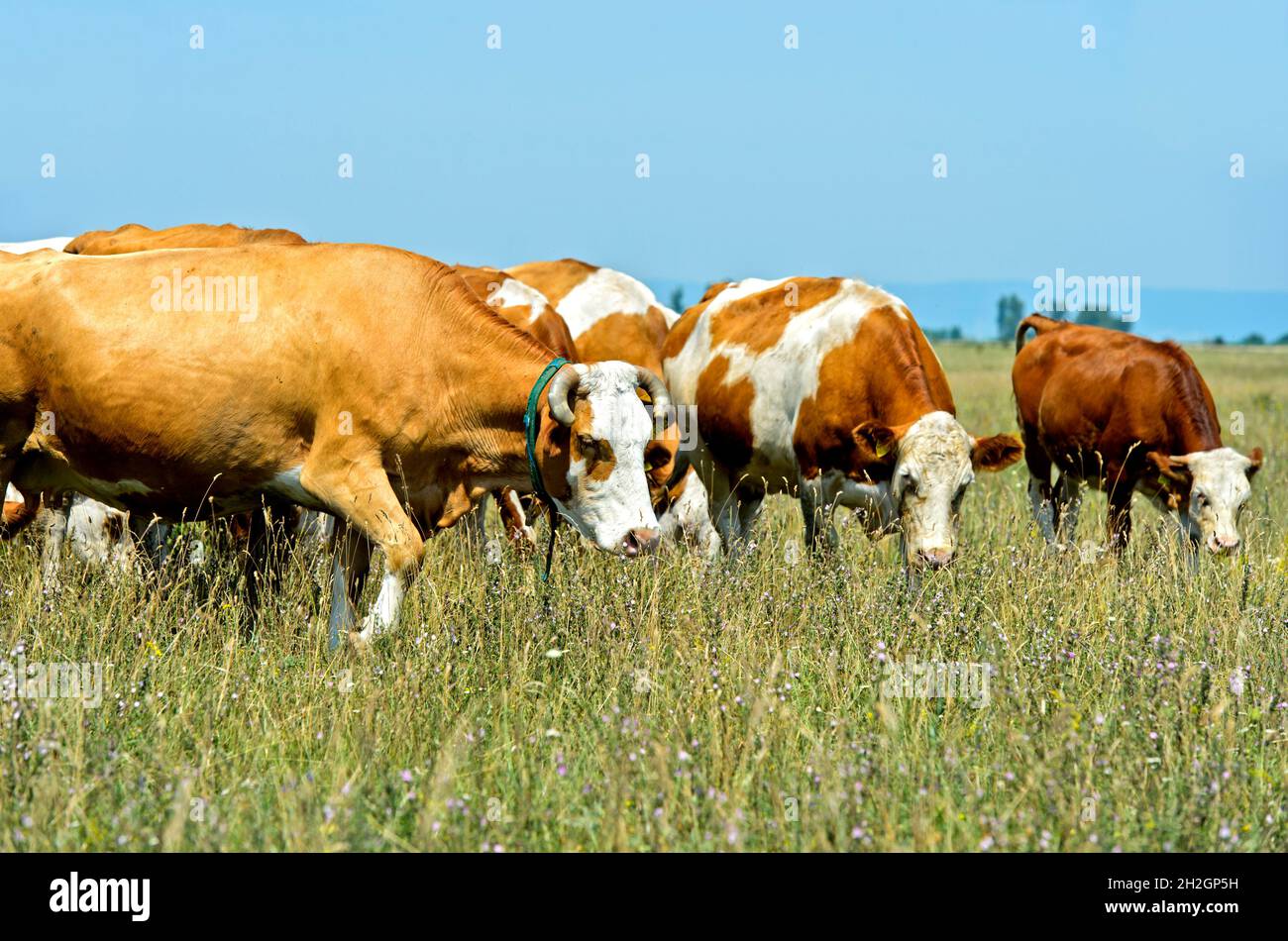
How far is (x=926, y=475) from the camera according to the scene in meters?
8.52

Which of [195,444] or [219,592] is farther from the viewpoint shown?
[219,592]

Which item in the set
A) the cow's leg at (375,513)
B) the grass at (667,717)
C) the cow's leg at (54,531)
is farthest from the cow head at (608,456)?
the cow's leg at (54,531)

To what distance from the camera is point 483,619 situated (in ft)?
22.7

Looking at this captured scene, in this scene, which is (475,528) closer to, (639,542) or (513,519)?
(513,519)

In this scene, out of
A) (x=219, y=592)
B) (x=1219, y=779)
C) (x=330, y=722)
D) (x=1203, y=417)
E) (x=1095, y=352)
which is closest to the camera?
(x=1219, y=779)

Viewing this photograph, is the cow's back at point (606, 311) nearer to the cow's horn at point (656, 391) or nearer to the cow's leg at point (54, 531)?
the cow's leg at point (54, 531)

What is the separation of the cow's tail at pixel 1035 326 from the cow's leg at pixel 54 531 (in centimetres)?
865

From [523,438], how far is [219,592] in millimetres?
2235

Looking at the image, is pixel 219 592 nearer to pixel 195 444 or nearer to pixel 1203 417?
pixel 195 444

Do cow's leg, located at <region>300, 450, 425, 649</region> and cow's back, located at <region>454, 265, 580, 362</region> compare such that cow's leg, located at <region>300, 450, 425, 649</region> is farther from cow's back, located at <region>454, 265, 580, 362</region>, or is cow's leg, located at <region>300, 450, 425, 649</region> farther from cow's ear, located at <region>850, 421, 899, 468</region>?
cow's back, located at <region>454, 265, 580, 362</region>

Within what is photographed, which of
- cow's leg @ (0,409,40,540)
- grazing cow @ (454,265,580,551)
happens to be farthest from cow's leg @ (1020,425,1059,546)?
cow's leg @ (0,409,40,540)

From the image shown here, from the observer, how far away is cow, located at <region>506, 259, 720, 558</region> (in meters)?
11.0

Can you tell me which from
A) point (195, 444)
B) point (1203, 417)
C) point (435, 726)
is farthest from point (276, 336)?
point (1203, 417)

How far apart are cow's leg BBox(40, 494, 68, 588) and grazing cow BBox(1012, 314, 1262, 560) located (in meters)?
6.80
